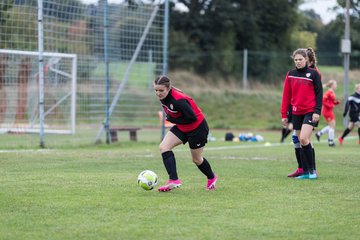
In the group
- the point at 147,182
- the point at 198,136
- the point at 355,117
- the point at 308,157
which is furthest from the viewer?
the point at 355,117

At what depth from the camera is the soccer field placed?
6.21 m

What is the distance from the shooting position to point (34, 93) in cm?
2038

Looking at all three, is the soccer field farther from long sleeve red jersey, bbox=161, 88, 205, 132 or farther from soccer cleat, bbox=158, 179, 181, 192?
long sleeve red jersey, bbox=161, 88, 205, 132

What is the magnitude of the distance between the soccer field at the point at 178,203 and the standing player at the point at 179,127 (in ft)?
0.82

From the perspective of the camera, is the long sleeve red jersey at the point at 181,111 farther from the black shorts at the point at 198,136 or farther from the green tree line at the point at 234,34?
the green tree line at the point at 234,34

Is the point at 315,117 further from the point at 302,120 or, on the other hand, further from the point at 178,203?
the point at 178,203

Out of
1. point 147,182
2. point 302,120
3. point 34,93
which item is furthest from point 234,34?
point 147,182

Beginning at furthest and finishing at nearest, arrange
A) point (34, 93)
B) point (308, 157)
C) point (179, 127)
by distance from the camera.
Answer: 1. point (34, 93)
2. point (308, 157)
3. point (179, 127)

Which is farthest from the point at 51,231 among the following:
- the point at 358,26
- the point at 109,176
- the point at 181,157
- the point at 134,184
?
the point at 358,26

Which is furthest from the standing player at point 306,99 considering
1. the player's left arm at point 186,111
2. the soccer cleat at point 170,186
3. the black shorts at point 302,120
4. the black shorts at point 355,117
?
the black shorts at point 355,117

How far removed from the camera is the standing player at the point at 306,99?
10.0 metres

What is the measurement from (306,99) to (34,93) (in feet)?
39.4

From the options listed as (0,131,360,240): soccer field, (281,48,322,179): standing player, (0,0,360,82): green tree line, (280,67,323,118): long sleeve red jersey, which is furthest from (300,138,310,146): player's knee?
(0,0,360,82): green tree line

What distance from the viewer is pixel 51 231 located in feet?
20.3
